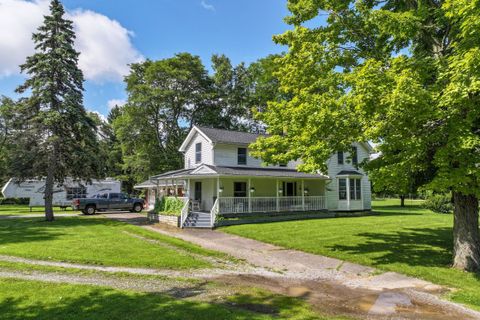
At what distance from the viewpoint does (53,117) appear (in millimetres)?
21547

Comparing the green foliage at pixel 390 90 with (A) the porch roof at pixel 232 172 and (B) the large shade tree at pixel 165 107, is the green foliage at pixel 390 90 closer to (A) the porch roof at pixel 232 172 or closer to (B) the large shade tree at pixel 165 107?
(A) the porch roof at pixel 232 172

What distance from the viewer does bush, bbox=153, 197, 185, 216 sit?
19873 millimetres

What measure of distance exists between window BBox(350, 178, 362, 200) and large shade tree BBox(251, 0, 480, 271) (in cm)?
1673

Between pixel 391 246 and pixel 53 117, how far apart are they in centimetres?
2085

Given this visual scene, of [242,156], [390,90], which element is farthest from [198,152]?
[390,90]

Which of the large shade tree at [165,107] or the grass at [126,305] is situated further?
the large shade tree at [165,107]

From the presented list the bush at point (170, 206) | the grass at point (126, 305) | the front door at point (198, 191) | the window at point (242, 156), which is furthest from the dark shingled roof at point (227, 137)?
the grass at point (126, 305)

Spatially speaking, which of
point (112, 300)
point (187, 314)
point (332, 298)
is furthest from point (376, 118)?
point (112, 300)

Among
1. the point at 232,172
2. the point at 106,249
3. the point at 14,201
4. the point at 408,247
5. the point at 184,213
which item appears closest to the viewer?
the point at 106,249

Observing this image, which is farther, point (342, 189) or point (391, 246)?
point (342, 189)

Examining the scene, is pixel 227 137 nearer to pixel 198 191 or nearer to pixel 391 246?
pixel 198 191

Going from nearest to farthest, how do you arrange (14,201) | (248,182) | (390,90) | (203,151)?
→ 1. (390,90)
2. (248,182)
3. (203,151)
4. (14,201)

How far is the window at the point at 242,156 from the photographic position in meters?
24.6

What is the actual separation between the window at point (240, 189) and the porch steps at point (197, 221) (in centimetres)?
413
